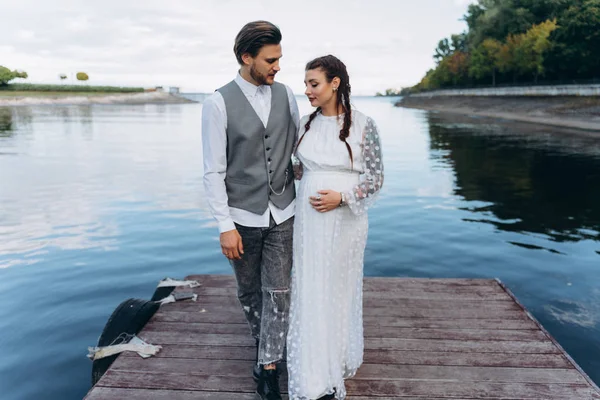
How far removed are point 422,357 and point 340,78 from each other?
2.37 meters

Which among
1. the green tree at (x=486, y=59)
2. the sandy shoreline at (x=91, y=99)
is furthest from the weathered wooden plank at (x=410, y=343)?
the sandy shoreline at (x=91, y=99)

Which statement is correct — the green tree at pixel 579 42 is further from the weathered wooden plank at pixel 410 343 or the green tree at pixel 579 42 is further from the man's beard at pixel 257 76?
→ the man's beard at pixel 257 76

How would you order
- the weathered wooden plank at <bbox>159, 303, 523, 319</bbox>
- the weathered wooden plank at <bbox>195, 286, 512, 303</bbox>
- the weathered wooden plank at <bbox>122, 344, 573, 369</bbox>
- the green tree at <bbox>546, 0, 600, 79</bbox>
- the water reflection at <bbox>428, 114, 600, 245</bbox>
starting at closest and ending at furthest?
the weathered wooden plank at <bbox>122, 344, 573, 369</bbox>
the weathered wooden plank at <bbox>159, 303, 523, 319</bbox>
the weathered wooden plank at <bbox>195, 286, 512, 303</bbox>
the water reflection at <bbox>428, 114, 600, 245</bbox>
the green tree at <bbox>546, 0, 600, 79</bbox>

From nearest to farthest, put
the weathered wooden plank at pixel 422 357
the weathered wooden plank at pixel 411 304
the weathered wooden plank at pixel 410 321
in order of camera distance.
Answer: the weathered wooden plank at pixel 422 357 < the weathered wooden plank at pixel 410 321 < the weathered wooden plank at pixel 411 304

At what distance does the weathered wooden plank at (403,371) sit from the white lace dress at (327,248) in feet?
1.53

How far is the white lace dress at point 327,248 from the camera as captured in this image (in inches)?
125

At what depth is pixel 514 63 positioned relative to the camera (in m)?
69.0

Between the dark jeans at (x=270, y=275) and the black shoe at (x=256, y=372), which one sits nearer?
the dark jeans at (x=270, y=275)

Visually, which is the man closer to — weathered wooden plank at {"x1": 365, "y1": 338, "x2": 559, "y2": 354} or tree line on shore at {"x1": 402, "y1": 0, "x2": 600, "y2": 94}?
weathered wooden plank at {"x1": 365, "y1": 338, "x2": 559, "y2": 354}

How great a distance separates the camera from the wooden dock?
345 cm

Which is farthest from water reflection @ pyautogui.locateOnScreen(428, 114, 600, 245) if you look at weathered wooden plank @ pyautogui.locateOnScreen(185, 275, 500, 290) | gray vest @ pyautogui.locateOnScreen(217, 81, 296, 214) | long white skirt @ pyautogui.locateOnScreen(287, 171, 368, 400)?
gray vest @ pyautogui.locateOnScreen(217, 81, 296, 214)

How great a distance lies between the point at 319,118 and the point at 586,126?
39.4 metres

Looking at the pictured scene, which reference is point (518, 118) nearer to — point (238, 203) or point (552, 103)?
point (552, 103)

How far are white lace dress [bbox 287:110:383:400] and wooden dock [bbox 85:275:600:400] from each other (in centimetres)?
37
